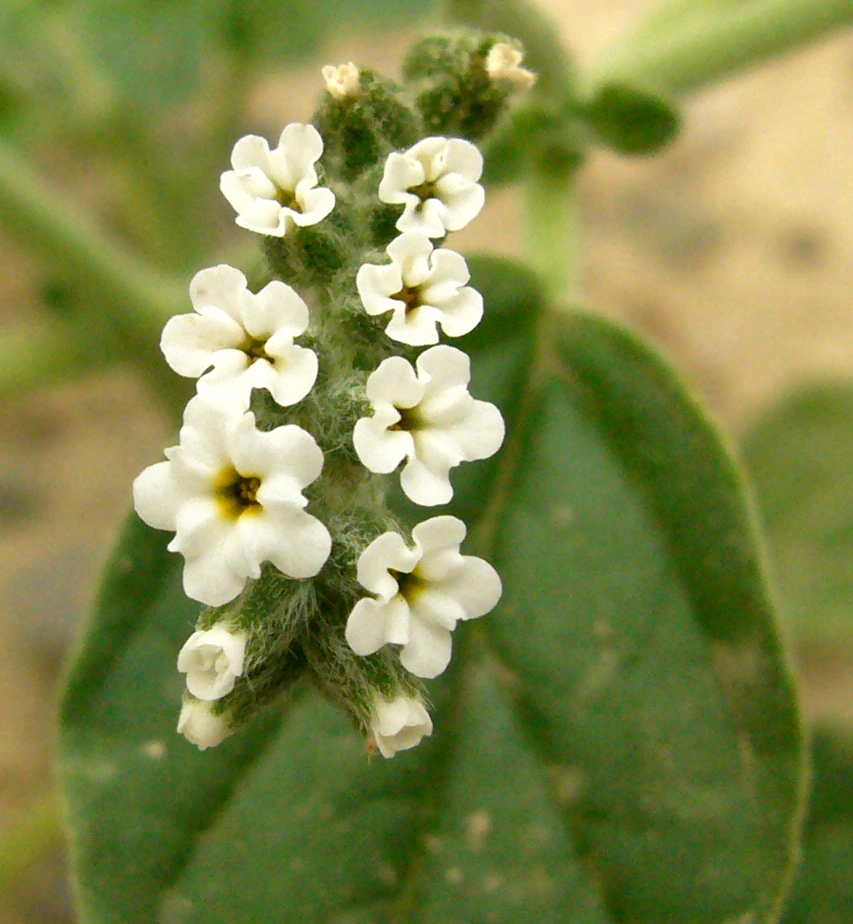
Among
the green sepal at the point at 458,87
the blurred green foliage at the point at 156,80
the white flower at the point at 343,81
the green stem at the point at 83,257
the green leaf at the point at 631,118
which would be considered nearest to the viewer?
the white flower at the point at 343,81

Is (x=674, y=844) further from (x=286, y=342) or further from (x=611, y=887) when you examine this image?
(x=286, y=342)

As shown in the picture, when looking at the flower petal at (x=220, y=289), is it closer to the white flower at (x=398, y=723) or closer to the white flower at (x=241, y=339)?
the white flower at (x=241, y=339)

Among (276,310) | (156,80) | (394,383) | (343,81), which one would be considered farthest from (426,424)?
(156,80)

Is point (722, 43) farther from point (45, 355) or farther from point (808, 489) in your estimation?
point (45, 355)

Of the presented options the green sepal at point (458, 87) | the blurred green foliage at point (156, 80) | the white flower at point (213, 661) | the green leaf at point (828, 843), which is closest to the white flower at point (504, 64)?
the green sepal at point (458, 87)

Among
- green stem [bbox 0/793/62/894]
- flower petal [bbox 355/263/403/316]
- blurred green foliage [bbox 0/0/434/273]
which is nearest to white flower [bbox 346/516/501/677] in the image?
flower petal [bbox 355/263/403/316]

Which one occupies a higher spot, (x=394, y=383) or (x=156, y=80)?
(x=394, y=383)

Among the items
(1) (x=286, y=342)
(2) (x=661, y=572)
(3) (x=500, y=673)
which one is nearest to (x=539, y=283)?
(2) (x=661, y=572)

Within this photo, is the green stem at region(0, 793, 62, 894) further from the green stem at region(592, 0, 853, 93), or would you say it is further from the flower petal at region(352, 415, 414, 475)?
the green stem at region(592, 0, 853, 93)
